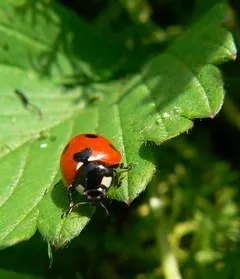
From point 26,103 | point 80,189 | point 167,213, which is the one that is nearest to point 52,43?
point 26,103

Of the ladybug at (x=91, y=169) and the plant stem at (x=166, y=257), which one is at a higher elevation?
the ladybug at (x=91, y=169)

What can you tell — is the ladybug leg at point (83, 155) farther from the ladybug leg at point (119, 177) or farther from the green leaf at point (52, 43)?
the green leaf at point (52, 43)

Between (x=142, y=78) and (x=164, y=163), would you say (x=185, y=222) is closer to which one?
(x=164, y=163)

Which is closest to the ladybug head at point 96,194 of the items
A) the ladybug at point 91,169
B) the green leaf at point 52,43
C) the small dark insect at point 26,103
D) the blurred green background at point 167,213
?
the ladybug at point 91,169

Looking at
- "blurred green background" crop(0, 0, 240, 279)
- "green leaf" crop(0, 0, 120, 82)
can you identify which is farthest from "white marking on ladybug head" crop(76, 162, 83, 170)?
"green leaf" crop(0, 0, 120, 82)

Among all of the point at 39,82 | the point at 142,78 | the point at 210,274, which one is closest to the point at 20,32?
the point at 39,82

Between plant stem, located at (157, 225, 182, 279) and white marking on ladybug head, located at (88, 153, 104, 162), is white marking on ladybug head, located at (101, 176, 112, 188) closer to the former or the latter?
white marking on ladybug head, located at (88, 153, 104, 162)

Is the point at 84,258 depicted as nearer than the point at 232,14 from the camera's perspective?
Yes
